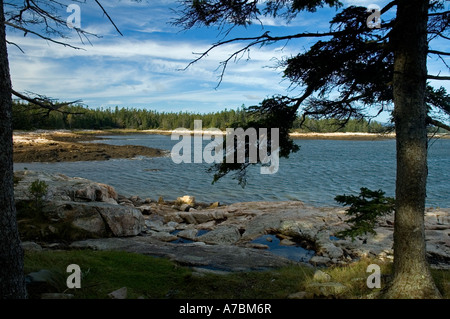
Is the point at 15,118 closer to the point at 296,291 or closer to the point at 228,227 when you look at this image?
the point at 296,291

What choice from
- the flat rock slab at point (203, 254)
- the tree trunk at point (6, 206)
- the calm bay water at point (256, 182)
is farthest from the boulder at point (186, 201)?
the tree trunk at point (6, 206)

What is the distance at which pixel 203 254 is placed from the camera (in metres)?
8.84

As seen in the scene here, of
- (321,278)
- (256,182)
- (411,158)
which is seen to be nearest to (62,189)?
(321,278)

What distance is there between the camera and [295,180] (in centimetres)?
2905

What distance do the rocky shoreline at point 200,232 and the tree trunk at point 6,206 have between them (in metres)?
4.17

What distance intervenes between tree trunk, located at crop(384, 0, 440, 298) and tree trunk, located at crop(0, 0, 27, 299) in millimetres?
5662

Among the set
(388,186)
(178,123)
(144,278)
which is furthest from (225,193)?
(178,123)

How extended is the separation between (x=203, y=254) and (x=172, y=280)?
2481mm

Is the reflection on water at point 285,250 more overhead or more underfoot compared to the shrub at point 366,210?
more underfoot

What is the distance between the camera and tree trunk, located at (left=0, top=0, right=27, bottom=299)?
4.11 meters

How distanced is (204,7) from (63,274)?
547 centimetres

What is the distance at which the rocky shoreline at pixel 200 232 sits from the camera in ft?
29.5

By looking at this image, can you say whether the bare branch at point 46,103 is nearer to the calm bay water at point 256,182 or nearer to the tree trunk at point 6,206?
the tree trunk at point 6,206

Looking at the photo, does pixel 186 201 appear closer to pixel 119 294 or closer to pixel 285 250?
pixel 285 250
